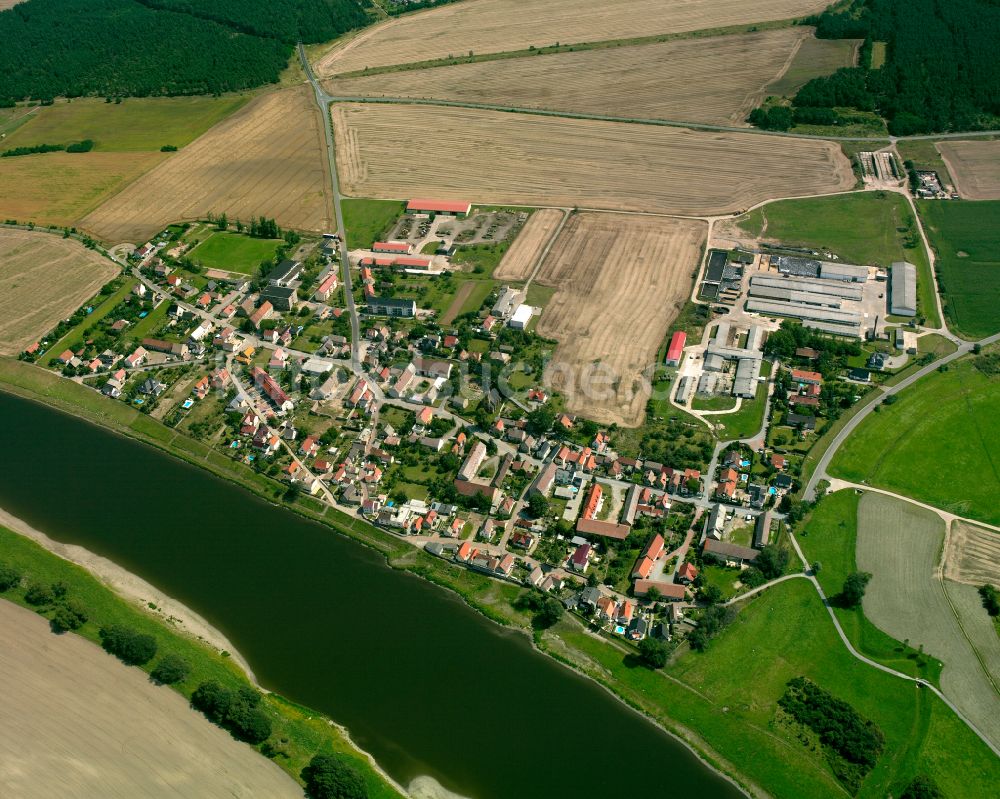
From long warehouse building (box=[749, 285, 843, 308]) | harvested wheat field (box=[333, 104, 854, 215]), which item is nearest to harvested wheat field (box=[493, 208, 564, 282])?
harvested wheat field (box=[333, 104, 854, 215])

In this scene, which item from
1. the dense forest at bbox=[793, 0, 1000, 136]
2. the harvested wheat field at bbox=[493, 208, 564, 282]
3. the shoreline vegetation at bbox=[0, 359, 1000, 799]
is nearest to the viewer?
the shoreline vegetation at bbox=[0, 359, 1000, 799]

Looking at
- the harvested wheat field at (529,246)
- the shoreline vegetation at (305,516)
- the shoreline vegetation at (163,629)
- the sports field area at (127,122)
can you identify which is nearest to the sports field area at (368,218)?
the harvested wheat field at (529,246)

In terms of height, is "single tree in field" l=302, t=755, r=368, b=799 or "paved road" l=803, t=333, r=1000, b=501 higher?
"paved road" l=803, t=333, r=1000, b=501

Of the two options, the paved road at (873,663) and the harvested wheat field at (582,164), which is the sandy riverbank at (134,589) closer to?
the paved road at (873,663)

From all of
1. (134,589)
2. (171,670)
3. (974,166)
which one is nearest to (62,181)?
(134,589)

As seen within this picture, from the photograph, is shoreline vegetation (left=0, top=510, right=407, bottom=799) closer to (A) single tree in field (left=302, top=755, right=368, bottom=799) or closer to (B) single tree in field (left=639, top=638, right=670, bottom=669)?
(A) single tree in field (left=302, top=755, right=368, bottom=799)

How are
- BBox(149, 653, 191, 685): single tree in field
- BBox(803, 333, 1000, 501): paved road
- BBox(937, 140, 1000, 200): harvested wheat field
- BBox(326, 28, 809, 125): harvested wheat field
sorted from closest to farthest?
BBox(149, 653, 191, 685): single tree in field < BBox(803, 333, 1000, 501): paved road < BBox(937, 140, 1000, 200): harvested wheat field < BBox(326, 28, 809, 125): harvested wheat field

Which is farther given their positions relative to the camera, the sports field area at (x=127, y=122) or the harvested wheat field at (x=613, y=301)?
the sports field area at (x=127, y=122)
